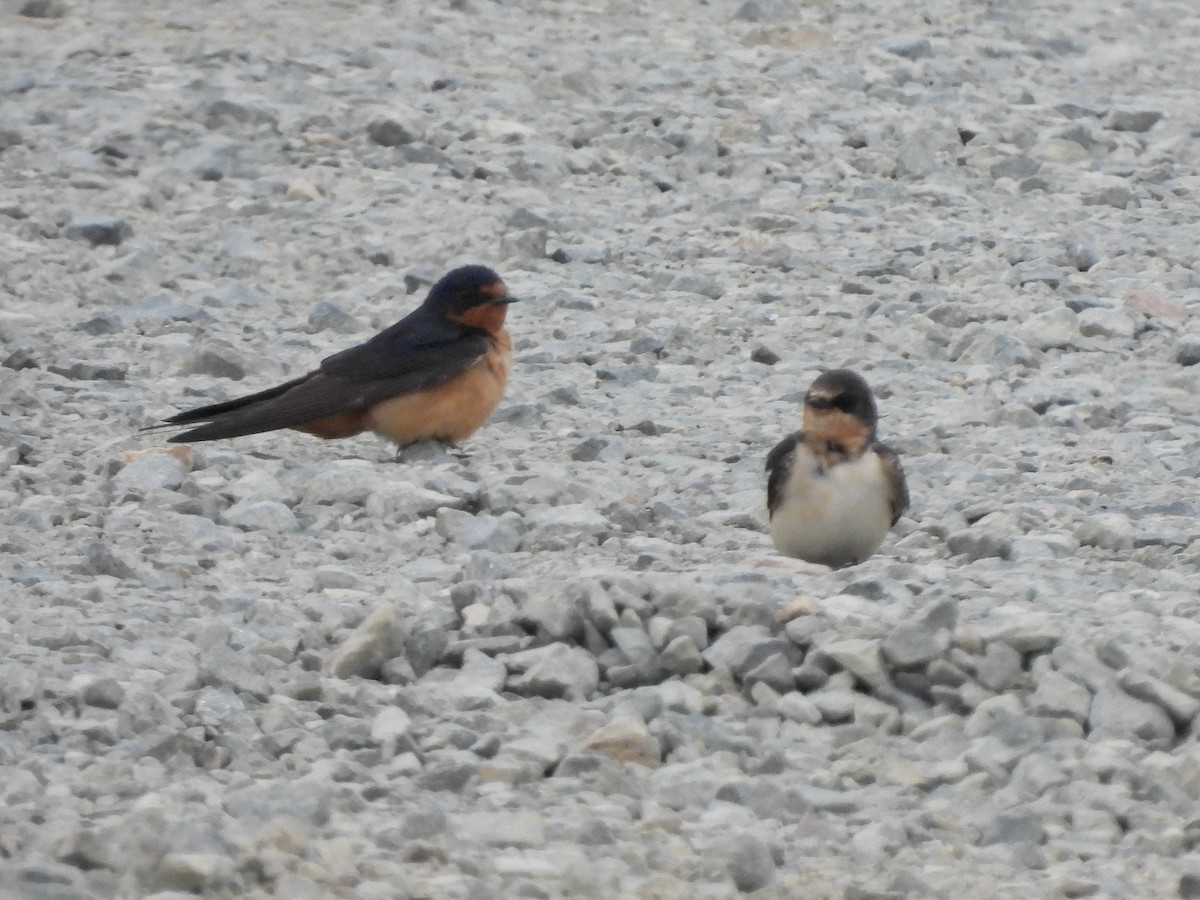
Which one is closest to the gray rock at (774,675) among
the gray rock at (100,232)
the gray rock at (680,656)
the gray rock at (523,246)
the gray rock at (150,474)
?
the gray rock at (680,656)

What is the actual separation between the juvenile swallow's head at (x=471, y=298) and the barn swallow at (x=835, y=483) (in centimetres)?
197

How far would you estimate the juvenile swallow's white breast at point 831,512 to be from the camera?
6.80 m

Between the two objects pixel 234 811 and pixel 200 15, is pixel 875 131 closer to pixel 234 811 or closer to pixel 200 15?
pixel 200 15

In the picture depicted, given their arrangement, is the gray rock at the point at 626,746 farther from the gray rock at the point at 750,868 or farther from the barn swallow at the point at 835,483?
the barn swallow at the point at 835,483

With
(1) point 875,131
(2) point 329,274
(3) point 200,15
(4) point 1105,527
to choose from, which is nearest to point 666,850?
(4) point 1105,527

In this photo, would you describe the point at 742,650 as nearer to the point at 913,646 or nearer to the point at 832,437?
the point at 913,646

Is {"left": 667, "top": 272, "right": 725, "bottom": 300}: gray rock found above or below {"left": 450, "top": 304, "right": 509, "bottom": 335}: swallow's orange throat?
below

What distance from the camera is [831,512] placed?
6793 mm

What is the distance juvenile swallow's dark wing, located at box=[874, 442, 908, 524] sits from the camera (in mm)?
6910

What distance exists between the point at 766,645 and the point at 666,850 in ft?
3.51

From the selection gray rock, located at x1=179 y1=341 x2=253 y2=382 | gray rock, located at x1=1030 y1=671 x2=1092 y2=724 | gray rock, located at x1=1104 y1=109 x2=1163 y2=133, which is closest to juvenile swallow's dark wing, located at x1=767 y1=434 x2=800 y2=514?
gray rock, located at x1=1030 y1=671 x2=1092 y2=724

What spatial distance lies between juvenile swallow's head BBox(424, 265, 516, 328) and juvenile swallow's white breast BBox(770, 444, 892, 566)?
2.12 metres

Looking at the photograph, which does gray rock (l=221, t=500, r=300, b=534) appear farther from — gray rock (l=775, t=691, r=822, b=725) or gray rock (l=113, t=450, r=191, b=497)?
gray rock (l=775, t=691, r=822, b=725)

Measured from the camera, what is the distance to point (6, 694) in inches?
207
